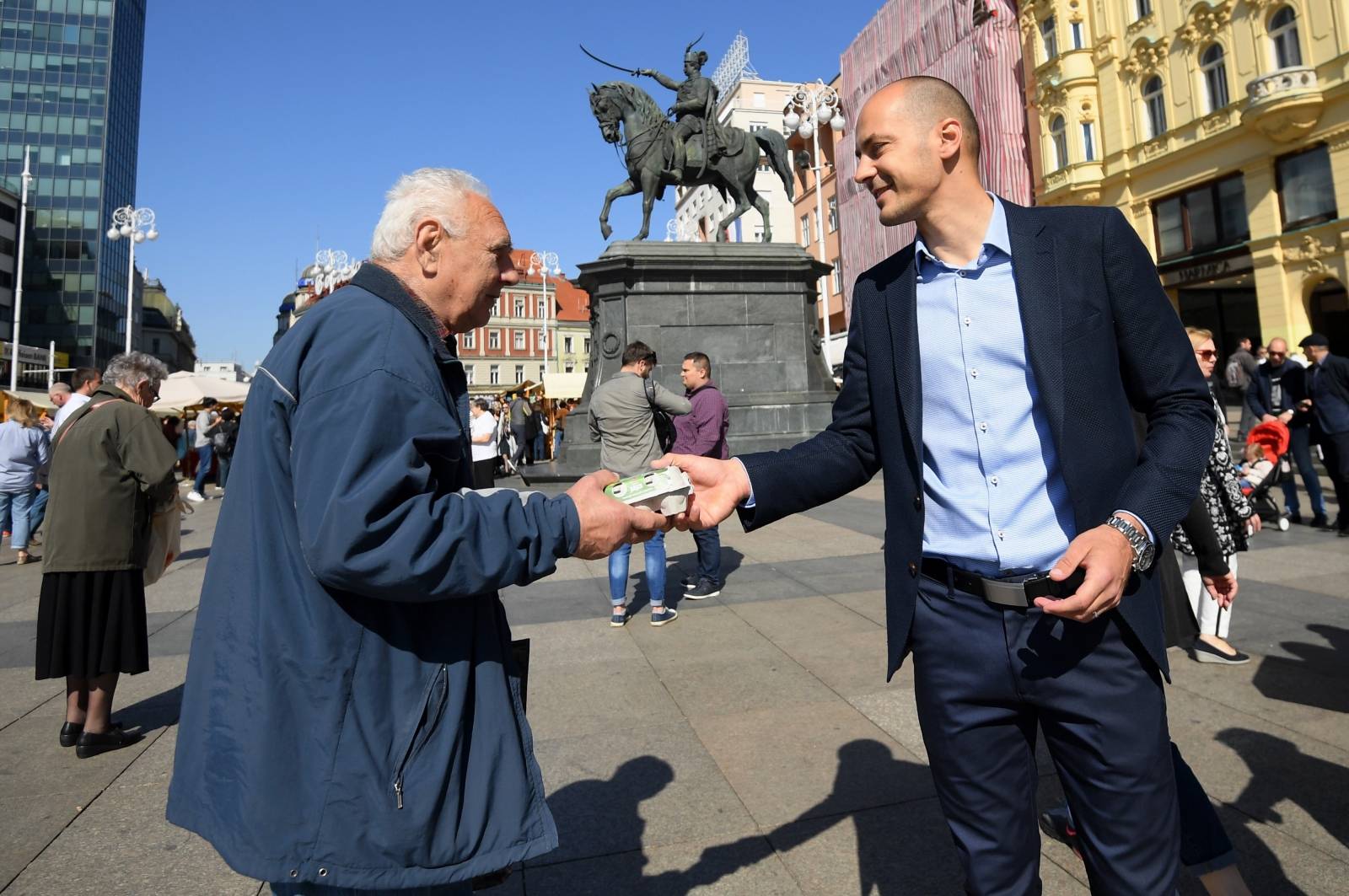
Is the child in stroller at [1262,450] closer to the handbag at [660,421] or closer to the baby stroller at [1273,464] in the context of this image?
the baby stroller at [1273,464]

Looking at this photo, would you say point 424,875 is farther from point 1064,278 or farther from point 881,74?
point 881,74

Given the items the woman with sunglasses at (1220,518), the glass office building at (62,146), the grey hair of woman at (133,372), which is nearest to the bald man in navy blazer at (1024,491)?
the woman with sunglasses at (1220,518)

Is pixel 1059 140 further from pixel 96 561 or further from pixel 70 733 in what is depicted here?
pixel 70 733

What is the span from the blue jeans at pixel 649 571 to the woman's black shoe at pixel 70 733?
9.98ft

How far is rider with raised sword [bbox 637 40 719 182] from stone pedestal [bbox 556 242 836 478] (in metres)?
1.99

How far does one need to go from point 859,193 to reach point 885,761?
38.9 metres

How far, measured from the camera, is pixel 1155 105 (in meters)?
26.9

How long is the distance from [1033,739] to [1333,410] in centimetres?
863

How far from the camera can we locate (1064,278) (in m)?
1.70

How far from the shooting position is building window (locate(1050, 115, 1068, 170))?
2986 cm

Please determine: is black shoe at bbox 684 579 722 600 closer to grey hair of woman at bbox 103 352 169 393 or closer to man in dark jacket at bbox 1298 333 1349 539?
grey hair of woman at bbox 103 352 169 393

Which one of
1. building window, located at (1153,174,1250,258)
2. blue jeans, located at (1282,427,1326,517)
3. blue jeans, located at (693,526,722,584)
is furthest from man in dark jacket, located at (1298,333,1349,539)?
building window, located at (1153,174,1250,258)

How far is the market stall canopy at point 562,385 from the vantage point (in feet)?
89.0

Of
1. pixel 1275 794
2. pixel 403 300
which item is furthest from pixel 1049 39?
pixel 403 300
